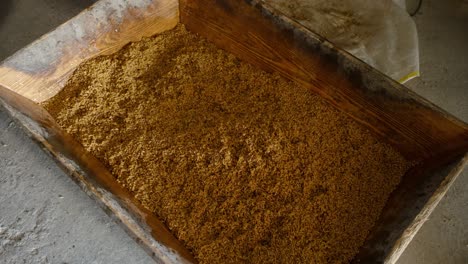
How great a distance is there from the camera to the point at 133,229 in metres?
1.12

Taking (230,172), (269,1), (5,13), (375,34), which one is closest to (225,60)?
(269,1)

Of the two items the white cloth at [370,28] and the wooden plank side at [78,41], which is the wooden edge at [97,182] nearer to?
the wooden plank side at [78,41]

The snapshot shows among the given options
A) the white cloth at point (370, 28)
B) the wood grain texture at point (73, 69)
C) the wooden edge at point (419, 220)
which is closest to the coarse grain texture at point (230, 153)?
the wood grain texture at point (73, 69)

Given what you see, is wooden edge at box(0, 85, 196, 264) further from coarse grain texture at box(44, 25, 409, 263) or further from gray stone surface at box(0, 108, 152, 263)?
gray stone surface at box(0, 108, 152, 263)

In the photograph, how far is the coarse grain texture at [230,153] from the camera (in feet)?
4.23

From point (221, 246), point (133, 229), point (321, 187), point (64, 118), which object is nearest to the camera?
point (133, 229)

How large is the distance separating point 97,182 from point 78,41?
0.66 m

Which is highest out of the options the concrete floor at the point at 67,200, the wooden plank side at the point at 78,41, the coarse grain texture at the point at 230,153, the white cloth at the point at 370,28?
the wooden plank side at the point at 78,41

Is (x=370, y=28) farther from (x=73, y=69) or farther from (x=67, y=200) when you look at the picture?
(x=67, y=200)

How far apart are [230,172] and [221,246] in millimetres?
259

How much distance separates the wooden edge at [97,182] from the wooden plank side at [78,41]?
76 mm

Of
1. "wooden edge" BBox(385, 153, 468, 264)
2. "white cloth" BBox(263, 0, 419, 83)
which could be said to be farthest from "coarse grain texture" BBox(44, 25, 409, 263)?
"white cloth" BBox(263, 0, 419, 83)

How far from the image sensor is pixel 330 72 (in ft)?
4.96

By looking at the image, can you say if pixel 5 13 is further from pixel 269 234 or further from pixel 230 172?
pixel 269 234
